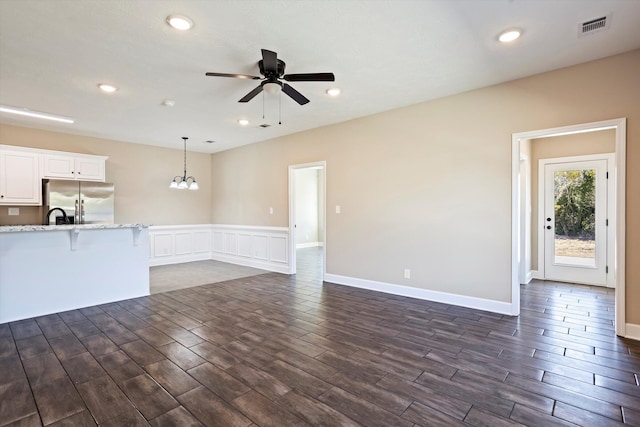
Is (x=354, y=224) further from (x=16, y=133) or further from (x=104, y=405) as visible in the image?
(x=16, y=133)

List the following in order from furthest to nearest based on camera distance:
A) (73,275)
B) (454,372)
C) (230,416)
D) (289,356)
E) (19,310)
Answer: (73,275) → (19,310) → (289,356) → (454,372) → (230,416)

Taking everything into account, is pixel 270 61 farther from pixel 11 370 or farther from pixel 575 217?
pixel 575 217

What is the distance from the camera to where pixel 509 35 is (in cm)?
277

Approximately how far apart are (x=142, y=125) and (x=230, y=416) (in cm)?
533

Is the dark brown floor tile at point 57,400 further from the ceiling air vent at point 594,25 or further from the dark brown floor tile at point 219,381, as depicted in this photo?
the ceiling air vent at point 594,25

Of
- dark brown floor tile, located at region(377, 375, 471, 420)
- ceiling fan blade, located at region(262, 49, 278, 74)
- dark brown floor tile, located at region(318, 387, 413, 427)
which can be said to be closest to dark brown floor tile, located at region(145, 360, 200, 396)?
dark brown floor tile, located at region(318, 387, 413, 427)

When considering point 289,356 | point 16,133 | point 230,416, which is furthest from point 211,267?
point 230,416

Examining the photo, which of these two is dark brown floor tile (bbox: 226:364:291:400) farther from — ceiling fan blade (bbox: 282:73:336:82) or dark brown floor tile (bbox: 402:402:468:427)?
ceiling fan blade (bbox: 282:73:336:82)

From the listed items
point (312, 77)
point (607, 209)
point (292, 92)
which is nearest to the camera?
point (312, 77)

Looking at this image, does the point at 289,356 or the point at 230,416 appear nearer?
the point at 230,416

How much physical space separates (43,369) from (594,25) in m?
5.43

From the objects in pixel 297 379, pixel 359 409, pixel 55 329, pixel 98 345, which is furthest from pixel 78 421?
pixel 55 329

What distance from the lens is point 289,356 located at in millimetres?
2758

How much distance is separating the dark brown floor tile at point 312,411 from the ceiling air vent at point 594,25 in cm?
361
